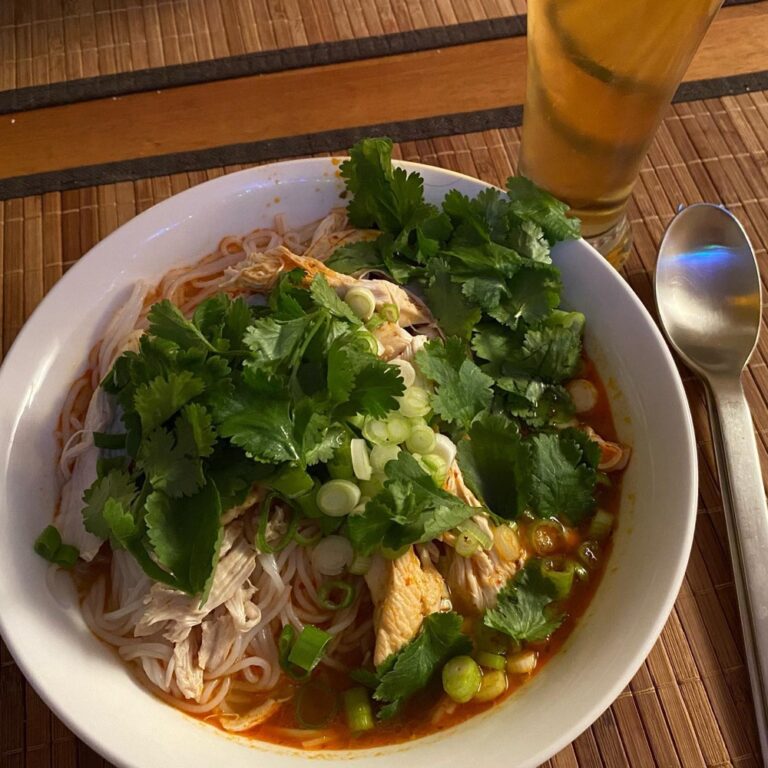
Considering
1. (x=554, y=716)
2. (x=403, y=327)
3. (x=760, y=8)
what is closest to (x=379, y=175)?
(x=403, y=327)

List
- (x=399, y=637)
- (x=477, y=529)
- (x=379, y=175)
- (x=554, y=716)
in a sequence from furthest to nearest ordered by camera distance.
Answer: (x=379, y=175)
(x=477, y=529)
(x=399, y=637)
(x=554, y=716)

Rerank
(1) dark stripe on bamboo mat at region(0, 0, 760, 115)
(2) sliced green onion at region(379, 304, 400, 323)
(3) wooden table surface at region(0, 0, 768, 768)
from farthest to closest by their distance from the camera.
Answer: (1) dark stripe on bamboo mat at region(0, 0, 760, 115)
(3) wooden table surface at region(0, 0, 768, 768)
(2) sliced green onion at region(379, 304, 400, 323)

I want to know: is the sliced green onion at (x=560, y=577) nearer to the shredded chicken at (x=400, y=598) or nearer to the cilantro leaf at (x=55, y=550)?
the shredded chicken at (x=400, y=598)

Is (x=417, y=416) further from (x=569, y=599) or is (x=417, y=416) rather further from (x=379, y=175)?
Result: (x=379, y=175)

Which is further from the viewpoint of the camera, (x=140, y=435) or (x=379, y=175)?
→ (x=379, y=175)

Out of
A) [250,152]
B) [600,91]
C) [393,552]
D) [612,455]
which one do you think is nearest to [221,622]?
[393,552]

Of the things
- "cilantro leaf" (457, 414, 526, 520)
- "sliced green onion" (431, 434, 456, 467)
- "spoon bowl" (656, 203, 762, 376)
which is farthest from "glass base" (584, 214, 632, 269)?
"sliced green onion" (431, 434, 456, 467)

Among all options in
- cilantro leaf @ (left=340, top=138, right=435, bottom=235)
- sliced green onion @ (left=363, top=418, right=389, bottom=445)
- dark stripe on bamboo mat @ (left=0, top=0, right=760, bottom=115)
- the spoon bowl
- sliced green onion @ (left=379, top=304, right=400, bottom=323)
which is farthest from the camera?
dark stripe on bamboo mat @ (left=0, top=0, right=760, bottom=115)

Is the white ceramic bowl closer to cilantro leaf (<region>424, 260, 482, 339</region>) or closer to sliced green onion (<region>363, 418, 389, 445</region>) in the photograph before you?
cilantro leaf (<region>424, 260, 482, 339</region>)
